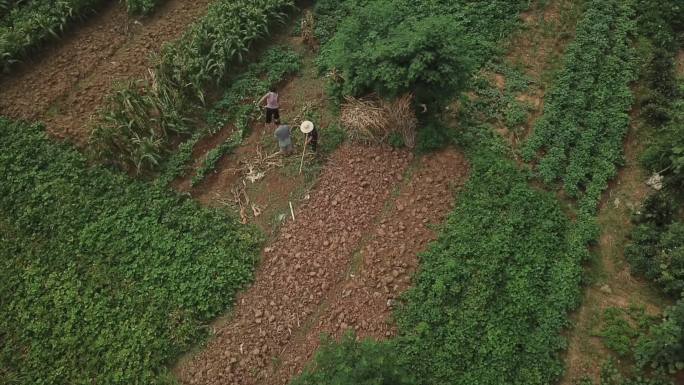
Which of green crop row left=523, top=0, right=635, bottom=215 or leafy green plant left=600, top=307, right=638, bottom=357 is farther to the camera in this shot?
green crop row left=523, top=0, right=635, bottom=215

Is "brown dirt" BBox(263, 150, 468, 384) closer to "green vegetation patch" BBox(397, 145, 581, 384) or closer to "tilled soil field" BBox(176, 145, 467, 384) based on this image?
"tilled soil field" BBox(176, 145, 467, 384)

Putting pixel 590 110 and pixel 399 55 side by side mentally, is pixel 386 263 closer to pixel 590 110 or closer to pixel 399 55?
pixel 399 55

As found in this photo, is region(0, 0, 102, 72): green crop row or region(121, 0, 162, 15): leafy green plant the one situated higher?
region(0, 0, 102, 72): green crop row

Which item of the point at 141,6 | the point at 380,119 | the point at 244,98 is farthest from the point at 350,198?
the point at 141,6

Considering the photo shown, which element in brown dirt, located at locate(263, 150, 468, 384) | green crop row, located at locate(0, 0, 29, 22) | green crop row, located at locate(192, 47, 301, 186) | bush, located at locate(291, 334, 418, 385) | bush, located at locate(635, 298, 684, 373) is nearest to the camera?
bush, located at locate(291, 334, 418, 385)

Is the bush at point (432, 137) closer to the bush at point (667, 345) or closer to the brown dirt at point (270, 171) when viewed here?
the brown dirt at point (270, 171)

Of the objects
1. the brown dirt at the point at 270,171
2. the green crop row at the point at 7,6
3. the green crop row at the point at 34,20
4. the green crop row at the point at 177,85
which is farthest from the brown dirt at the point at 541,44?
the green crop row at the point at 7,6

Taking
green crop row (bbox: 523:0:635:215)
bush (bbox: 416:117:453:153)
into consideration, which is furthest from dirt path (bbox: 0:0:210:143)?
green crop row (bbox: 523:0:635:215)
